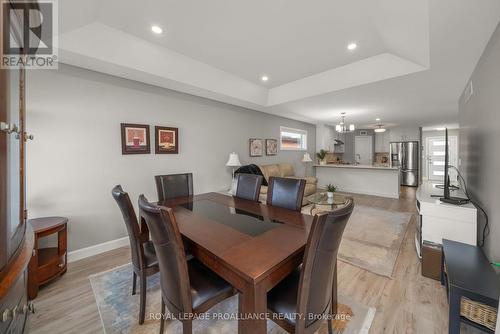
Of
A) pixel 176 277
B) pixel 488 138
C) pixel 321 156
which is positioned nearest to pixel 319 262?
pixel 176 277

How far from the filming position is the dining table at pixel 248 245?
1014 millimetres

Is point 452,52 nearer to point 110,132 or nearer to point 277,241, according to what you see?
point 277,241

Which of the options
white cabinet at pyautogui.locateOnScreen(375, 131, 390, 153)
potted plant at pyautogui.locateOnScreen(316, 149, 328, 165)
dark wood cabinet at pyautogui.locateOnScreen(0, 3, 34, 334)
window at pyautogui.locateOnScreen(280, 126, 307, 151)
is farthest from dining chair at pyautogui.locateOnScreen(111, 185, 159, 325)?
white cabinet at pyautogui.locateOnScreen(375, 131, 390, 153)

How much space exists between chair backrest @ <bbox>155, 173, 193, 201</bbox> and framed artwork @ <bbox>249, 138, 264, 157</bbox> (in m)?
2.41

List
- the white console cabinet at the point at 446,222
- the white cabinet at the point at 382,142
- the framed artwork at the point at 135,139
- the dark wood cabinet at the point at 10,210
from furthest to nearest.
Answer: the white cabinet at the point at 382,142 < the framed artwork at the point at 135,139 < the white console cabinet at the point at 446,222 < the dark wood cabinet at the point at 10,210

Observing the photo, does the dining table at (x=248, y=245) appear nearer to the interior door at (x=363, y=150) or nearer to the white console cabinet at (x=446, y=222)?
the white console cabinet at (x=446, y=222)

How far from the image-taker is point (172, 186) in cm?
265

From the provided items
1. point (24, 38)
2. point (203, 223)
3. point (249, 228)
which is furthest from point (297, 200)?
point (24, 38)

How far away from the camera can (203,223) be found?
66.1 inches

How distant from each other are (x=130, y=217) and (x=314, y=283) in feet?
4.45

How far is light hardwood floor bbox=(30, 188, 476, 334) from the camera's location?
158 cm

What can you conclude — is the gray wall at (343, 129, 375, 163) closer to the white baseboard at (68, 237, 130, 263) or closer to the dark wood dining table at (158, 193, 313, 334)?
the dark wood dining table at (158, 193, 313, 334)

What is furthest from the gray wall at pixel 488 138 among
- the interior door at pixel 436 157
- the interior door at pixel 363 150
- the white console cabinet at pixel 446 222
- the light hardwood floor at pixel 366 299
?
the interior door at pixel 436 157

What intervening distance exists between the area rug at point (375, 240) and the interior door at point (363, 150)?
527cm
